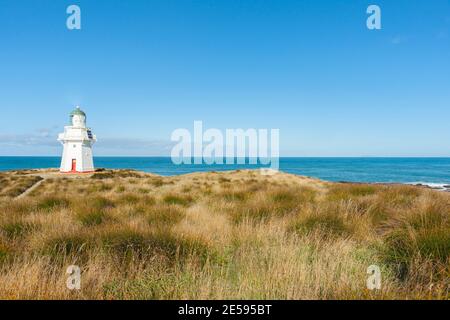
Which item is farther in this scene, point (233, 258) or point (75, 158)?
point (75, 158)

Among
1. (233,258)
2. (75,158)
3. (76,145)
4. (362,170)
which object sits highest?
(76,145)

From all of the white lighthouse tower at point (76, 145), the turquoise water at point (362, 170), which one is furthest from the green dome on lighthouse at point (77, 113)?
the turquoise water at point (362, 170)

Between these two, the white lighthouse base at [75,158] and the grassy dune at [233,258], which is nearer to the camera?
the grassy dune at [233,258]

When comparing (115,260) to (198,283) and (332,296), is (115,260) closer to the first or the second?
(198,283)

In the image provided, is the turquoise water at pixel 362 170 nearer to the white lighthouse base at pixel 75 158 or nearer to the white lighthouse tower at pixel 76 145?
the white lighthouse tower at pixel 76 145

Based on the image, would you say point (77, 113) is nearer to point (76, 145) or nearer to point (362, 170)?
point (76, 145)

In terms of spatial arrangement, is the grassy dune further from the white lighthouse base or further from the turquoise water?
the turquoise water

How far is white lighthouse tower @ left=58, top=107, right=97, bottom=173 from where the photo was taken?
38375mm

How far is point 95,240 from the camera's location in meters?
4.71

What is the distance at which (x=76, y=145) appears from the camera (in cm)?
3834

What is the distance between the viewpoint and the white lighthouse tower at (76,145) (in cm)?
3838

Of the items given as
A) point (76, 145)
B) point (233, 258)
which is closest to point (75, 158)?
point (76, 145)
